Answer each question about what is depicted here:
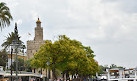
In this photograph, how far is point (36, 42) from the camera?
124 meters

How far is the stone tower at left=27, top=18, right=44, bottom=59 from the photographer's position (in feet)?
402

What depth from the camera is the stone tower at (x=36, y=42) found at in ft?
402

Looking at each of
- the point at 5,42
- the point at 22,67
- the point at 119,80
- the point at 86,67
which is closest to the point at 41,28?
the point at 22,67

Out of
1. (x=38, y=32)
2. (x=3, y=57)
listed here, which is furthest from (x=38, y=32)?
(x=3, y=57)

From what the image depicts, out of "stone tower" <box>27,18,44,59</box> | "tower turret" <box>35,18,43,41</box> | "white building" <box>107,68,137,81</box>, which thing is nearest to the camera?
"white building" <box>107,68,137,81</box>

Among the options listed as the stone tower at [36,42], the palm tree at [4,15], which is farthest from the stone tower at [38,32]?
the palm tree at [4,15]

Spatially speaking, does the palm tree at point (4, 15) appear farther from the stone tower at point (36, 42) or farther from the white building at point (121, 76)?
the stone tower at point (36, 42)

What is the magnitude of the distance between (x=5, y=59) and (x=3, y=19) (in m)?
67.9

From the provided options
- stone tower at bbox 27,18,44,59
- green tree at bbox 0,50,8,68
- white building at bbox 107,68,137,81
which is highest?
stone tower at bbox 27,18,44,59

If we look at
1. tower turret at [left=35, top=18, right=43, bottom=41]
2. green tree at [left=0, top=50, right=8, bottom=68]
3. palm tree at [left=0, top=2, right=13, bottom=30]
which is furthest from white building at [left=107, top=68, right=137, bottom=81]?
tower turret at [left=35, top=18, right=43, bottom=41]

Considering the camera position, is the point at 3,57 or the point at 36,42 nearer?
the point at 3,57

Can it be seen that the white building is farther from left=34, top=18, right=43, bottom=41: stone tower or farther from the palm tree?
left=34, top=18, right=43, bottom=41: stone tower

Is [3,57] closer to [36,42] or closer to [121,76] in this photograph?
[36,42]

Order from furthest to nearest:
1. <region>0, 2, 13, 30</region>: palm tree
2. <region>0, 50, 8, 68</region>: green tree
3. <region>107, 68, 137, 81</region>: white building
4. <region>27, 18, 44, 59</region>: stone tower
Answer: <region>27, 18, 44, 59</region>: stone tower → <region>0, 50, 8, 68</region>: green tree → <region>107, 68, 137, 81</region>: white building → <region>0, 2, 13, 30</region>: palm tree
